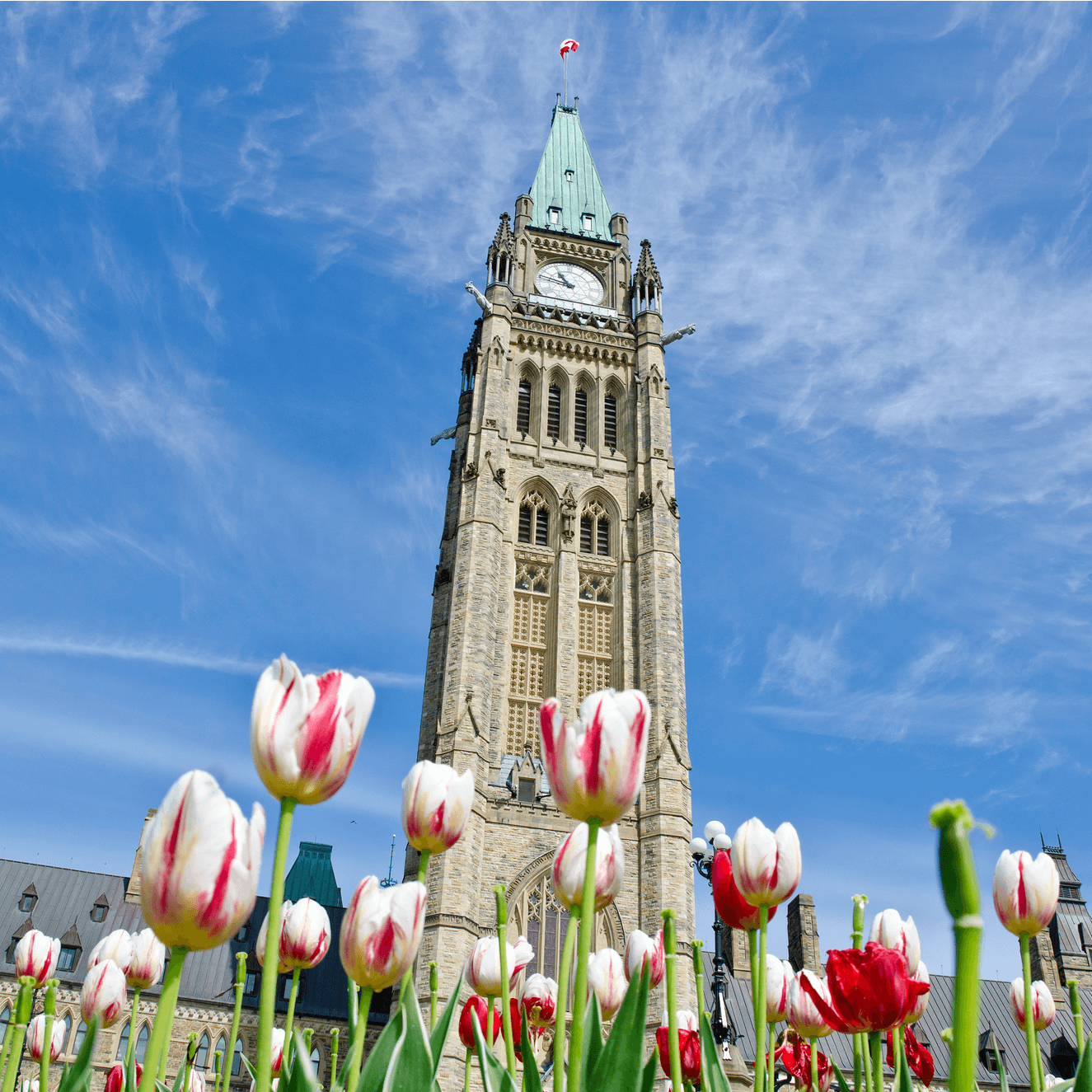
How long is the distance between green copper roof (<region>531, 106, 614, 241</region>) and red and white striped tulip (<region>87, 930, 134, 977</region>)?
3756 centimetres

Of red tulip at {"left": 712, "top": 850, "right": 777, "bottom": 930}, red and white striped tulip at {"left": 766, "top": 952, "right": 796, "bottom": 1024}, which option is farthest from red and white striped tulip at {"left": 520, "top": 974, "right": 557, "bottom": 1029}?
red tulip at {"left": 712, "top": 850, "right": 777, "bottom": 930}

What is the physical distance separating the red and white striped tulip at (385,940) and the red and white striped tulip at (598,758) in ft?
1.37

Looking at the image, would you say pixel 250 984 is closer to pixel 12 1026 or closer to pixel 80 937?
pixel 80 937

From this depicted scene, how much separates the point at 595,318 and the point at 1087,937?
109 feet

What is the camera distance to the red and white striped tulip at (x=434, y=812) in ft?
7.45

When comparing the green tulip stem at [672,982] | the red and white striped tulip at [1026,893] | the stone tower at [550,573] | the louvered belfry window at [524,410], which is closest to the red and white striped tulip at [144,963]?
the green tulip stem at [672,982]

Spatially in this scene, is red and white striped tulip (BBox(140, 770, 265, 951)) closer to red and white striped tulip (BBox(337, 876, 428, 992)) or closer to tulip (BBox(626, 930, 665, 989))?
red and white striped tulip (BBox(337, 876, 428, 992))

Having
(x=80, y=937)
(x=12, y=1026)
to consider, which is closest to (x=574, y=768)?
(x=12, y=1026)

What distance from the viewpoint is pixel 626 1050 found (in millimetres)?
1856

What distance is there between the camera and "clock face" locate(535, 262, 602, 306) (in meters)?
36.6

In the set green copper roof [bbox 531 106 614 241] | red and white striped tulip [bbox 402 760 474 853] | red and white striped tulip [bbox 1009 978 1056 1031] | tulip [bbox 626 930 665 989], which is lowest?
red and white striped tulip [bbox 1009 978 1056 1031]

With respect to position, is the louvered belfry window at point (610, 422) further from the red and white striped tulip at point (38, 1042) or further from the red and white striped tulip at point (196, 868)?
the red and white striped tulip at point (196, 868)

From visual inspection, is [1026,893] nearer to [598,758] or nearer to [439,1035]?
[598,758]

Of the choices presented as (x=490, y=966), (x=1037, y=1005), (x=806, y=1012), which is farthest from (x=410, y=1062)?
(x=1037, y=1005)
